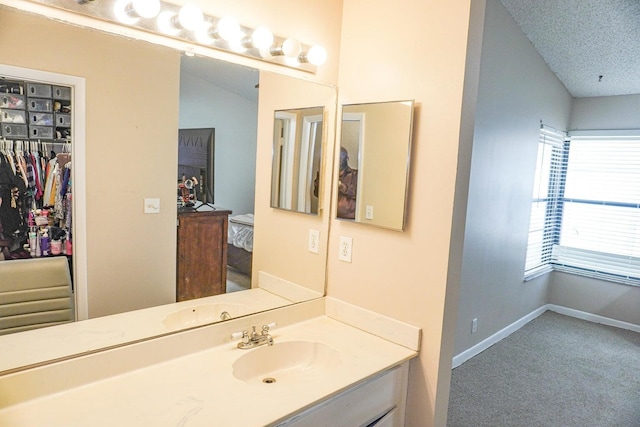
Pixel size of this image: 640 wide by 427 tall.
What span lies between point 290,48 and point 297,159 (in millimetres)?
481

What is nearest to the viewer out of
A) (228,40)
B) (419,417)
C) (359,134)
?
(228,40)

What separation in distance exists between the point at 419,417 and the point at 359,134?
1.19 metres

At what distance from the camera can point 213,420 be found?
109 cm

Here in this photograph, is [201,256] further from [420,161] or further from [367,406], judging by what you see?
[420,161]

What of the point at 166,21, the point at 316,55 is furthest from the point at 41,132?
the point at 316,55

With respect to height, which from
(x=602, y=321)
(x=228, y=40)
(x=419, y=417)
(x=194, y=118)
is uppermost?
(x=228, y=40)

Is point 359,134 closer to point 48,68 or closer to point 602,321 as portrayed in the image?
point 48,68

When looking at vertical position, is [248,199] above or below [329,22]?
below

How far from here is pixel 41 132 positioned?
1133mm

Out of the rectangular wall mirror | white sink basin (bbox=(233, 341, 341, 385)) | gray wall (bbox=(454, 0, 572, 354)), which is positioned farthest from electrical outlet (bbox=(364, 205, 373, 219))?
gray wall (bbox=(454, 0, 572, 354))

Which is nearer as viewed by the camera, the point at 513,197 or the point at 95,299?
the point at 95,299

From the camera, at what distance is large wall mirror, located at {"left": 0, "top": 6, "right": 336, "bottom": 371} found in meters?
1.19

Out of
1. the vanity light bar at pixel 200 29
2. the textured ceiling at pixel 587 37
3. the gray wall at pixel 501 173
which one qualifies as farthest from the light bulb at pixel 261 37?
the textured ceiling at pixel 587 37

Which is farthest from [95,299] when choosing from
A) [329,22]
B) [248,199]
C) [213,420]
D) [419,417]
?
[329,22]
